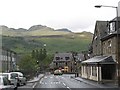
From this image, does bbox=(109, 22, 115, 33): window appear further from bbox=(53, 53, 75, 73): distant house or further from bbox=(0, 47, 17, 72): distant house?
bbox=(53, 53, 75, 73): distant house

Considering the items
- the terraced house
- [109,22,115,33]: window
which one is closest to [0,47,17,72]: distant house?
the terraced house

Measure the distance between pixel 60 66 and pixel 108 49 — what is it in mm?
106849

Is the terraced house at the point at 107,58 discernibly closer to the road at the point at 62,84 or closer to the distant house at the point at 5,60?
the road at the point at 62,84

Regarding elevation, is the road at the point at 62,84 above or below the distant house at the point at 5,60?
below

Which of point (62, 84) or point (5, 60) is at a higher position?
point (5, 60)

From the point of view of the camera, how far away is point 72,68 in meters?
153

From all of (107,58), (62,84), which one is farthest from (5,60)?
(107,58)

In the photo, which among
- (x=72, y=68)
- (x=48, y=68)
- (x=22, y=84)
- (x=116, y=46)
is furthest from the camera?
(x=48, y=68)

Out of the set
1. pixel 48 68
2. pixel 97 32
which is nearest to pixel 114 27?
pixel 97 32

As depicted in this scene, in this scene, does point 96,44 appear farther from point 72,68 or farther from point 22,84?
point 72,68

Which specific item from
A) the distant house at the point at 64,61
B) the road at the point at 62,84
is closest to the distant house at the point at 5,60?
the road at the point at 62,84

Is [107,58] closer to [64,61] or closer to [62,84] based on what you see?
[62,84]

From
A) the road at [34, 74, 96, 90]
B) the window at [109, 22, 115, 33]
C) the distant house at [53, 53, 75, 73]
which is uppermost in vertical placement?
the window at [109, 22, 115, 33]

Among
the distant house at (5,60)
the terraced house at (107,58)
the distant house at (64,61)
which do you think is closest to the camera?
the terraced house at (107,58)
